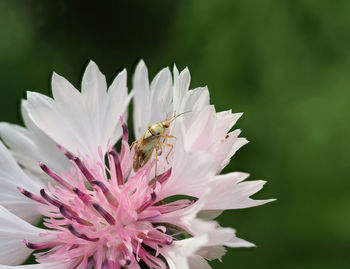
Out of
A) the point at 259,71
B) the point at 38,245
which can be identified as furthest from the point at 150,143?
the point at 259,71

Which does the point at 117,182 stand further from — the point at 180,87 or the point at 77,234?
the point at 180,87

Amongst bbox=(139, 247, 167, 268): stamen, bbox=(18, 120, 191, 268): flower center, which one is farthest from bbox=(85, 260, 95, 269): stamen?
bbox=(139, 247, 167, 268): stamen

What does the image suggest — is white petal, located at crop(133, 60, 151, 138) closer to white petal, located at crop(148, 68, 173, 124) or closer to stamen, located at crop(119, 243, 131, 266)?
white petal, located at crop(148, 68, 173, 124)

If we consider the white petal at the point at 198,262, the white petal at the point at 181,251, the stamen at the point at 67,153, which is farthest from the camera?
the stamen at the point at 67,153

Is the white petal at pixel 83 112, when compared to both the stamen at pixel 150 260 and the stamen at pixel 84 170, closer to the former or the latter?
the stamen at pixel 84 170

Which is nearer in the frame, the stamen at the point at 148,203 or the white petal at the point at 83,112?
the stamen at the point at 148,203

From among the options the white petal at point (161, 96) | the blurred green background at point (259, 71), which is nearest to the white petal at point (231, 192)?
the white petal at point (161, 96)
